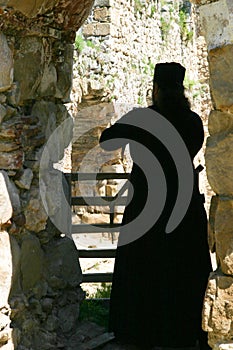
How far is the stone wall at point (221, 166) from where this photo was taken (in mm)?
2355

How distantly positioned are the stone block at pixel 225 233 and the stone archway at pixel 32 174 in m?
1.20

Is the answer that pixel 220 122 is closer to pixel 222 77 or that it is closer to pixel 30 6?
pixel 222 77

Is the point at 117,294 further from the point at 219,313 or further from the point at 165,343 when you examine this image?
the point at 219,313

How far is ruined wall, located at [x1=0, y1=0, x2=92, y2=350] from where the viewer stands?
336 centimetres

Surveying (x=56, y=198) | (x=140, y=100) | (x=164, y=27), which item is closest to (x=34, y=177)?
(x=56, y=198)

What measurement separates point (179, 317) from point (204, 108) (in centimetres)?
949

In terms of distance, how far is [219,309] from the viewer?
7.80 feet

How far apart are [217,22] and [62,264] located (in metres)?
2.00

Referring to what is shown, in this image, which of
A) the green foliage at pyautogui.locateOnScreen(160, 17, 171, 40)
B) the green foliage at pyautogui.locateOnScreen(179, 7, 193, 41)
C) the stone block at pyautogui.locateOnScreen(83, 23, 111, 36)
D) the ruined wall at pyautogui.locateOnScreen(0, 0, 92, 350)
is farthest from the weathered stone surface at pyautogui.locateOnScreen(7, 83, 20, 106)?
the green foliage at pyautogui.locateOnScreen(179, 7, 193, 41)

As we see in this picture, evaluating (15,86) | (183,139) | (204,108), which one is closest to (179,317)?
(183,139)

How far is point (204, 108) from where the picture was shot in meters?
13.2

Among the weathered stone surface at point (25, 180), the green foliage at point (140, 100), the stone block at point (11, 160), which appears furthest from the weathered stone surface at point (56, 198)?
the green foliage at point (140, 100)

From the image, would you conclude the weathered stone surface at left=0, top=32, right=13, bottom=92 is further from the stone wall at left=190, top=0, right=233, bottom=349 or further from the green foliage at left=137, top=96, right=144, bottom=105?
the green foliage at left=137, top=96, right=144, bottom=105

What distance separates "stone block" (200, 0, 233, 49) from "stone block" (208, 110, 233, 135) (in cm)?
22
